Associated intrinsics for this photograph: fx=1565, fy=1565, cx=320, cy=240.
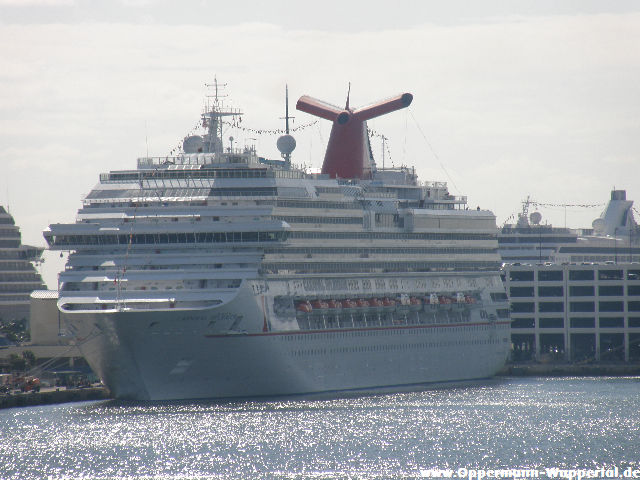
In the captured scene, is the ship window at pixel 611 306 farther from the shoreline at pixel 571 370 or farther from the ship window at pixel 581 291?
the shoreline at pixel 571 370

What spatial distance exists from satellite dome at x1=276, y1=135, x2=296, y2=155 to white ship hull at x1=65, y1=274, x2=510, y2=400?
534 inches

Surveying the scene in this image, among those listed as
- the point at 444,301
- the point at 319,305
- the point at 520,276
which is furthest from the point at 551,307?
the point at 319,305

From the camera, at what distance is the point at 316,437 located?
73188 mm

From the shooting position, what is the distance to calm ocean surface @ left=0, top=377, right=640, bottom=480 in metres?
65.8

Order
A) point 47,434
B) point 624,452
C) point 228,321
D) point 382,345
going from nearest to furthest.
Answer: point 624,452
point 47,434
point 228,321
point 382,345

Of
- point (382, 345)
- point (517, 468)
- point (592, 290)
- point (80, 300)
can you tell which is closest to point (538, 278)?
point (592, 290)

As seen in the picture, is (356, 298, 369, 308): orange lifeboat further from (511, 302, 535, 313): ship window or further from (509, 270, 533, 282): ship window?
(509, 270, 533, 282): ship window

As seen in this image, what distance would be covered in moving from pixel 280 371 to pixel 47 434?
14.9 metres

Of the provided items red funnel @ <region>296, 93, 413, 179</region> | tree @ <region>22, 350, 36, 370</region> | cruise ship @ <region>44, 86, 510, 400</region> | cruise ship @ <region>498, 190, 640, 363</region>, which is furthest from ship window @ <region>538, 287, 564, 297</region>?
tree @ <region>22, 350, 36, 370</region>

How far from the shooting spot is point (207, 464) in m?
66.3

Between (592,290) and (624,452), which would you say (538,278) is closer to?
(592,290)

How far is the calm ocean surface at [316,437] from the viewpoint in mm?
65750

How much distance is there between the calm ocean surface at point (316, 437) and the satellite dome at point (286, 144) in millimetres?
18156

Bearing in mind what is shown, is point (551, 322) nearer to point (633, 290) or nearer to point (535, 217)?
point (633, 290)
